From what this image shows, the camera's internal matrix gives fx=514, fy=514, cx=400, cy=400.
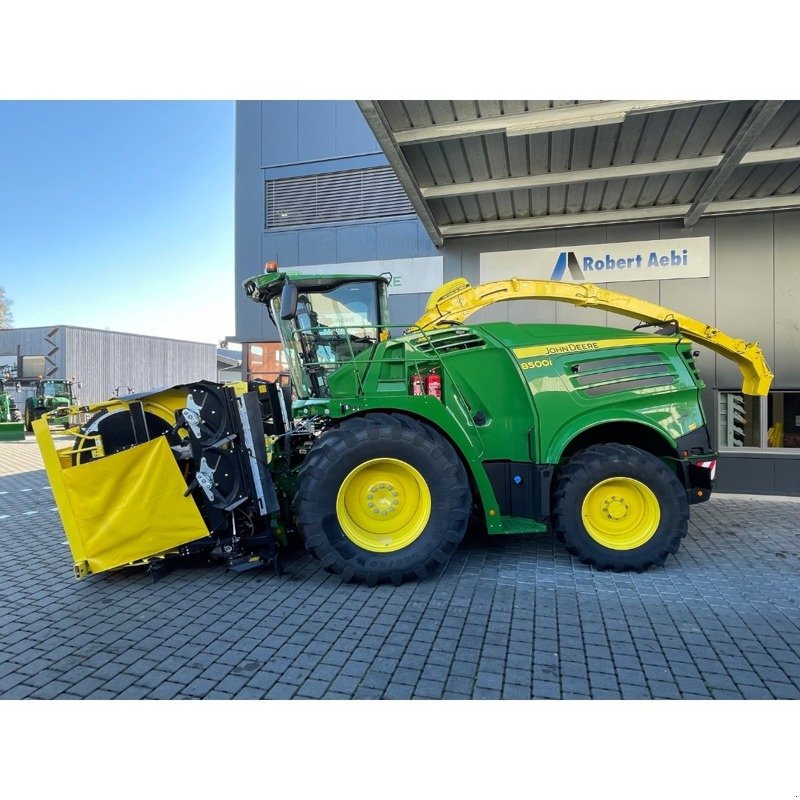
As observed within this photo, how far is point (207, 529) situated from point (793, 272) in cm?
781

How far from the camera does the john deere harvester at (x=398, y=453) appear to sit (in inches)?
151

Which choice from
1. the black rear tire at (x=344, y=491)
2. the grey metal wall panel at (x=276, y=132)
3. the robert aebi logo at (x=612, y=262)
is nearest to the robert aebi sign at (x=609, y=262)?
the robert aebi logo at (x=612, y=262)

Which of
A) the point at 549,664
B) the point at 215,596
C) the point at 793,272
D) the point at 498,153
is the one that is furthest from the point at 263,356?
the point at 793,272

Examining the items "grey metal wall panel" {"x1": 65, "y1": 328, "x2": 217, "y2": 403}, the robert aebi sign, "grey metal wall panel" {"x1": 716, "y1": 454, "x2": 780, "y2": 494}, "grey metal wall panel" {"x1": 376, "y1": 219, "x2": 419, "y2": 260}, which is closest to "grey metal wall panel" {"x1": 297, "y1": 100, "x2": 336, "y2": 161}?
"grey metal wall panel" {"x1": 376, "y1": 219, "x2": 419, "y2": 260}

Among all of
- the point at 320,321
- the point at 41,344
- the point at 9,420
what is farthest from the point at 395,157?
the point at 41,344

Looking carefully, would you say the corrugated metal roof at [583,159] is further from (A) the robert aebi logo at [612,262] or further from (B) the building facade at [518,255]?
(A) the robert aebi logo at [612,262]

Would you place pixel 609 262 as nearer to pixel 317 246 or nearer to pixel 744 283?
pixel 744 283

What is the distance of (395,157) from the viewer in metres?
5.53

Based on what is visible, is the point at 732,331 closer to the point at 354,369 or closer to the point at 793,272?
the point at 793,272

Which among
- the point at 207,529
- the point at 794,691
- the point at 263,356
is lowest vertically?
the point at 794,691

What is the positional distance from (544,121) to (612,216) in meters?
2.61

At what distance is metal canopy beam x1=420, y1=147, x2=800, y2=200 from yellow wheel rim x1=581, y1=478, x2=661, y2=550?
387 cm

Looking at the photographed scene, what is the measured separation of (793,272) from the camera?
6855 mm

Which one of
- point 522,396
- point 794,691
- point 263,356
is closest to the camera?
point 794,691
